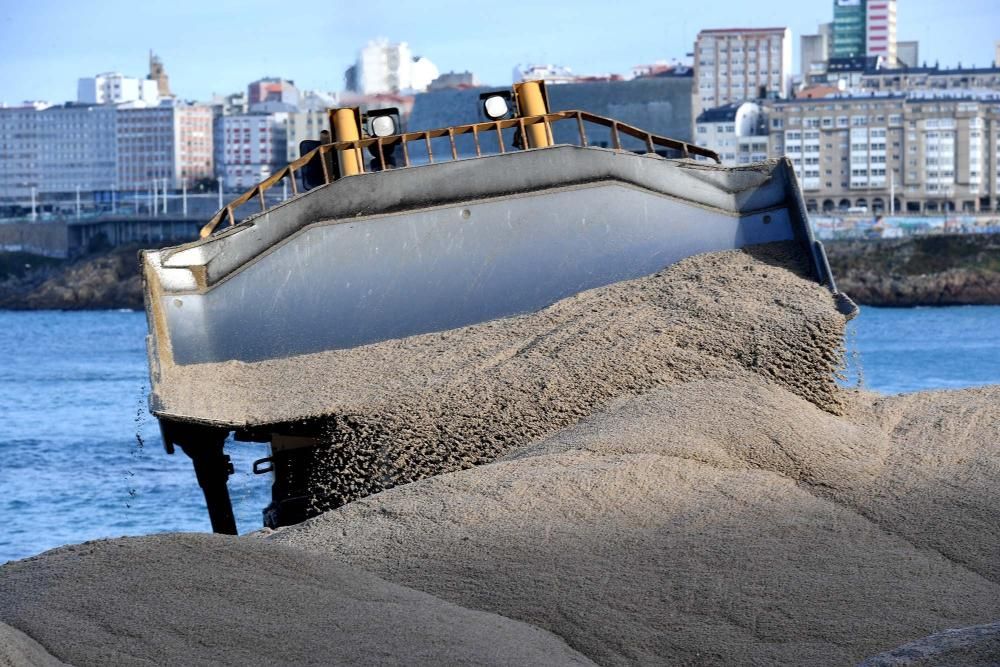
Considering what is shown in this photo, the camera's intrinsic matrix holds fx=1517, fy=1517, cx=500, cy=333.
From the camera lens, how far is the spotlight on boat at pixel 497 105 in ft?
38.1

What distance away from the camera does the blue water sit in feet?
43.9

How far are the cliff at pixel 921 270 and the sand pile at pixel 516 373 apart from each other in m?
54.9

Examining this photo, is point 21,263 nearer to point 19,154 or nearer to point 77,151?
point 77,151

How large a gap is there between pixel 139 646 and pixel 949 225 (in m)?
69.2

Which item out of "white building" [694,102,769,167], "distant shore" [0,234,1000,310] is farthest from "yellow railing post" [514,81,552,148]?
"white building" [694,102,769,167]

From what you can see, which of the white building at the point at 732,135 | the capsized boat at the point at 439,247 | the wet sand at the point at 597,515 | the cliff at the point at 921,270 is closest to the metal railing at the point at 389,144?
the capsized boat at the point at 439,247

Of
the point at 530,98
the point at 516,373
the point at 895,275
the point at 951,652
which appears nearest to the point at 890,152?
the point at 895,275

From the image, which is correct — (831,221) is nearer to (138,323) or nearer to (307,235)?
(138,323)

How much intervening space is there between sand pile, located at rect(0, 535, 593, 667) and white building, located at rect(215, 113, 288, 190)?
10827cm

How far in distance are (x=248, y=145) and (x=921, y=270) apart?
64.7 m

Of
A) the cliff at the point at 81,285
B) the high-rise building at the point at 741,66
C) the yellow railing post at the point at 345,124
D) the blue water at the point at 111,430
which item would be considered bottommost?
the cliff at the point at 81,285

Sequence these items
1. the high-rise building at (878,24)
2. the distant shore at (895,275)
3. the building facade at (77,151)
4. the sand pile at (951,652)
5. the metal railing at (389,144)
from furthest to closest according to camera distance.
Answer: the high-rise building at (878,24), the building facade at (77,151), the distant shore at (895,275), the metal railing at (389,144), the sand pile at (951,652)

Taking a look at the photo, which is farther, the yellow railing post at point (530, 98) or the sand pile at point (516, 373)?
the yellow railing post at point (530, 98)

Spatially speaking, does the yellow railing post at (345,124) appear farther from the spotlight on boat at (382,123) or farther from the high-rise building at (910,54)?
the high-rise building at (910,54)
